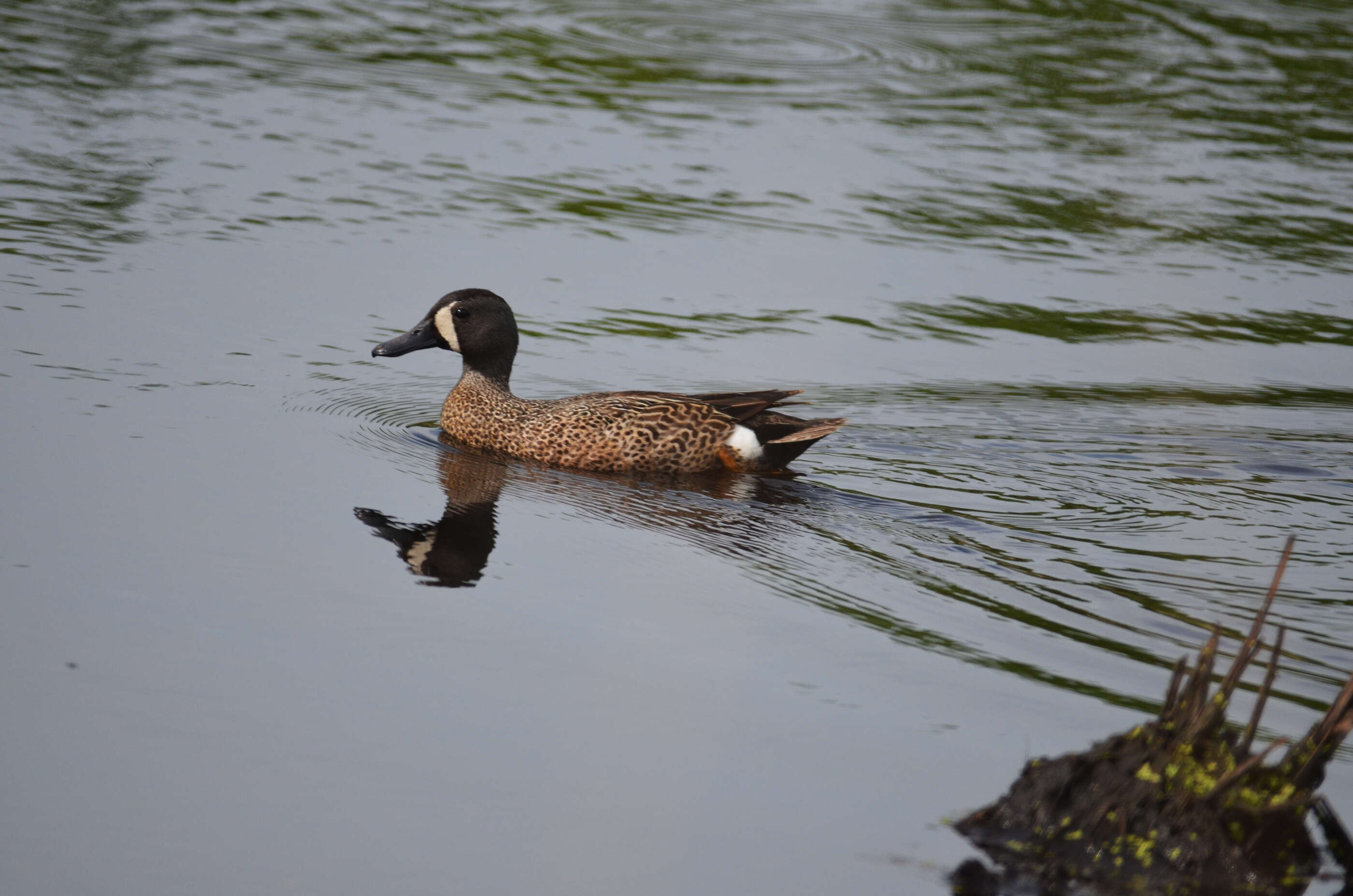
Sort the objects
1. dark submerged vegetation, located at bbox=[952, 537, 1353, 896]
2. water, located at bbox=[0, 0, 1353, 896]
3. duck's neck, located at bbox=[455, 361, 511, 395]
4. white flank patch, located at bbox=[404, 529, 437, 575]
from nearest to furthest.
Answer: dark submerged vegetation, located at bbox=[952, 537, 1353, 896]
water, located at bbox=[0, 0, 1353, 896]
white flank patch, located at bbox=[404, 529, 437, 575]
duck's neck, located at bbox=[455, 361, 511, 395]

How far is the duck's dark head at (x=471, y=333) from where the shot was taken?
9.30 m

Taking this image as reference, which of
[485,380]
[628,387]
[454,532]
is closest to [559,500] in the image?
[454,532]

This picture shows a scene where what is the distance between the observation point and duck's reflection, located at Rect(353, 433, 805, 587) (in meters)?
6.83

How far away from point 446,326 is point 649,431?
157 cm

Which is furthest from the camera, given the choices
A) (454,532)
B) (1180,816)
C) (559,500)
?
(559,500)

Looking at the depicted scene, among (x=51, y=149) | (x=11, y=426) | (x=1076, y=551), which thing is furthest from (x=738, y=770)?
(x=51, y=149)

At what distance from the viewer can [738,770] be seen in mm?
4953

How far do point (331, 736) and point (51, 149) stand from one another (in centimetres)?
913

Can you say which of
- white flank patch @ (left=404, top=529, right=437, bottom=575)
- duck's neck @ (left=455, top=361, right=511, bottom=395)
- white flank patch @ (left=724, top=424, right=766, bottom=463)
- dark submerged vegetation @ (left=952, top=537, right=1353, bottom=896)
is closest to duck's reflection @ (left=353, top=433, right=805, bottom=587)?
white flank patch @ (left=404, top=529, right=437, bottom=575)

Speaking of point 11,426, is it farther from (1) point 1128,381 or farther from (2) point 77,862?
(1) point 1128,381

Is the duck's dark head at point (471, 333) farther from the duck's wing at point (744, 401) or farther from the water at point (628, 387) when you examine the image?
the duck's wing at point (744, 401)

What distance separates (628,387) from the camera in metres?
9.78

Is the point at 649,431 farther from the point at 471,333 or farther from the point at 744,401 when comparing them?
the point at 471,333

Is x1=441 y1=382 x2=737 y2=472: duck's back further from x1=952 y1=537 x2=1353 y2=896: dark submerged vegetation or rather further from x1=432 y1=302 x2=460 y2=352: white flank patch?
x1=952 y1=537 x2=1353 y2=896: dark submerged vegetation
